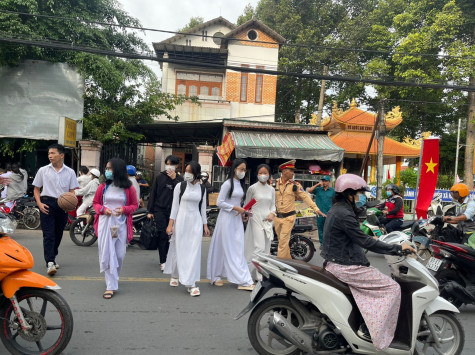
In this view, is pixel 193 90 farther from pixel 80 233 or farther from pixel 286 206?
pixel 286 206

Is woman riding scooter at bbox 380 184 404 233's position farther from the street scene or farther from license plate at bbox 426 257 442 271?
license plate at bbox 426 257 442 271

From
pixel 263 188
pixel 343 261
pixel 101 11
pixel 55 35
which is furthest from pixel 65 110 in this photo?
pixel 343 261

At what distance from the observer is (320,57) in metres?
23.7

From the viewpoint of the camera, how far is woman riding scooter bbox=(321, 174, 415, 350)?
116 inches

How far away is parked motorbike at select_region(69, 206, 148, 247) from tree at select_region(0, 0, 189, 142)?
5.26 m

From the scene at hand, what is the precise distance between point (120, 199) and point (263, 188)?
1.98 metres

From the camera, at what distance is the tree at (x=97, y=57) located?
1252cm

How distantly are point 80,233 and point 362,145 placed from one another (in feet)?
54.4

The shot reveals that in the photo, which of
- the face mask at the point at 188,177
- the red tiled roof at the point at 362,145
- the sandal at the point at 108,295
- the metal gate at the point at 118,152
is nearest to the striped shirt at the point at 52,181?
the sandal at the point at 108,295

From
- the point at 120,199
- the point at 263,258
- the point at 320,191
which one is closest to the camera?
the point at 263,258

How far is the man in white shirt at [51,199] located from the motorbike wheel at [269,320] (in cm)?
352

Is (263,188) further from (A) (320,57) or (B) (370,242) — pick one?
(A) (320,57)

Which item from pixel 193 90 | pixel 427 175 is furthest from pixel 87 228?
pixel 193 90

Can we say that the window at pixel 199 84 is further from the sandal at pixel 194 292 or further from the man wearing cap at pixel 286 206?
the sandal at pixel 194 292
